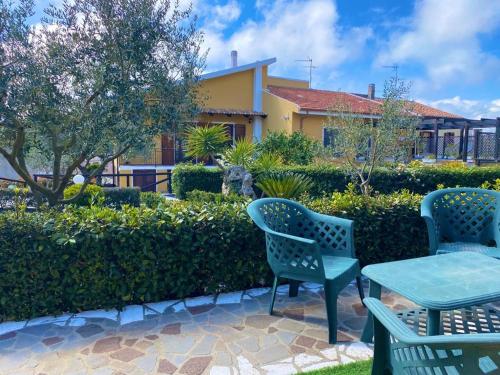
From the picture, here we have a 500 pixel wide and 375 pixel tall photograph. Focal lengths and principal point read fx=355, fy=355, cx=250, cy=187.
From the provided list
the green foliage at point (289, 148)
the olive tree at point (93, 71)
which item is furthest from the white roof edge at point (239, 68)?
the olive tree at point (93, 71)

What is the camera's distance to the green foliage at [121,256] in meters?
3.41

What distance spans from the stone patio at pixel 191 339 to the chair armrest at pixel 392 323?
1265mm

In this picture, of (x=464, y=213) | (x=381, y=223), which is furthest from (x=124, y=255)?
(x=464, y=213)

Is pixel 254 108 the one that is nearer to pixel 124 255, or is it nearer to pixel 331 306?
pixel 124 255

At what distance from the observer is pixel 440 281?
2.49 m

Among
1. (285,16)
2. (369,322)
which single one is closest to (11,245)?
(369,322)

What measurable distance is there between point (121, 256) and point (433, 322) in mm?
2831

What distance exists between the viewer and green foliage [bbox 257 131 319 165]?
486 inches

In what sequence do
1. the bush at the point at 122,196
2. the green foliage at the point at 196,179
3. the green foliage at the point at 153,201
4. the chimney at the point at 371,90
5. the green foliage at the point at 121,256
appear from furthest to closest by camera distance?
1. the chimney at the point at 371,90
2. the green foliage at the point at 196,179
3. the bush at the point at 122,196
4. the green foliage at the point at 153,201
5. the green foliage at the point at 121,256

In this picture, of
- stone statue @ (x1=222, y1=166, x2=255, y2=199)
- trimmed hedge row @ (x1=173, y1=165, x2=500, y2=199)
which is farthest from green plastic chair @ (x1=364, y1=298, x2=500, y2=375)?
trimmed hedge row @ (x1=173, y1=165, x2=500, y2=199)

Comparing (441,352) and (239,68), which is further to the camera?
(239,68)

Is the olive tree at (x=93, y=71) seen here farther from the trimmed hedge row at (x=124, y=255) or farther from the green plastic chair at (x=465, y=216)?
the green plastic chair at (x=465, y=216)

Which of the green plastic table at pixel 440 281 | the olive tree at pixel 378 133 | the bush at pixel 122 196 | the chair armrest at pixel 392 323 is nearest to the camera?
the chair armrest at pixel 392 323

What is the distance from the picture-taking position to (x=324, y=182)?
32.8 ft
